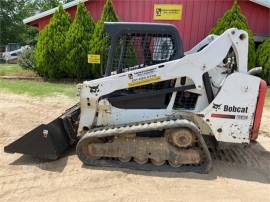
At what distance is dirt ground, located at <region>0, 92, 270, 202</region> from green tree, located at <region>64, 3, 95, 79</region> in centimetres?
828

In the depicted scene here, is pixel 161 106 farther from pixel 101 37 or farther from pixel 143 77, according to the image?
pixel 101 37

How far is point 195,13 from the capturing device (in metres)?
15.1

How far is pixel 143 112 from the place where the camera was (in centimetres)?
563

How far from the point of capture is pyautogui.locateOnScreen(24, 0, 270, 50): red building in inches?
590

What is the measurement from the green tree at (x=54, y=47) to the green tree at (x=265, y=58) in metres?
6.75

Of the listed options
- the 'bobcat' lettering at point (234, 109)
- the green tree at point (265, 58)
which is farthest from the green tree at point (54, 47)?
the 'bobcat' lettering at point (234, 109)

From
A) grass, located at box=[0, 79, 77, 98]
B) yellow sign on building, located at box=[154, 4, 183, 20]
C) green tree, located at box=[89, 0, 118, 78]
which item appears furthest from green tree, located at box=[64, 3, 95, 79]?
yellow sign on building, located at box=[154, 4, 183, 20]

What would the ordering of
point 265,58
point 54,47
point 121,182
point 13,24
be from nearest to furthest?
point 121,182 < point 265,58 < point 54,47 < point 13,24

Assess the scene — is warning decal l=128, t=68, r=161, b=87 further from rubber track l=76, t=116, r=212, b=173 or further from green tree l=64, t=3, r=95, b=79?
green tree l=64, t=3, r=95, b=79

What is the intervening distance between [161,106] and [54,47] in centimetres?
935

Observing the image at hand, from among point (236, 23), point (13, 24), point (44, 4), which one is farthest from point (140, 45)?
point (44, 4)

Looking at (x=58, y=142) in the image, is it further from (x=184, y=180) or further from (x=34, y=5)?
(x=34, y=5)

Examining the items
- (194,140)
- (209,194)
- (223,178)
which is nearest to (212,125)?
(194,140)

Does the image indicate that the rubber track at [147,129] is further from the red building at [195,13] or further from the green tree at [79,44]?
the red building at [195,13]
